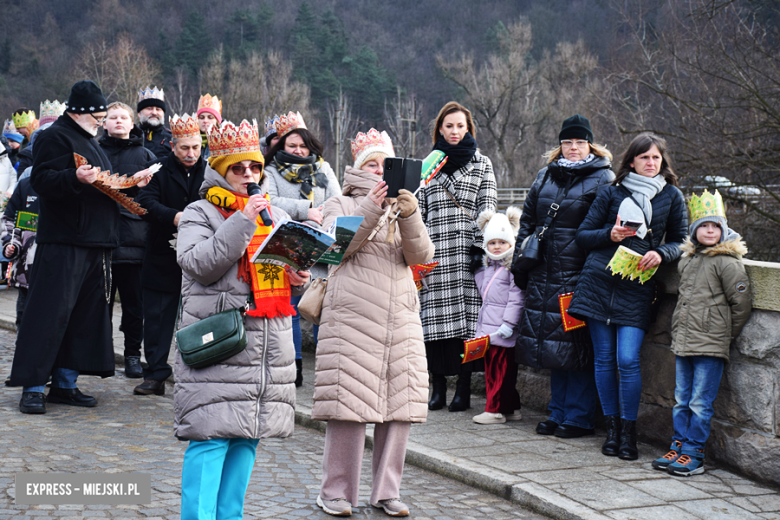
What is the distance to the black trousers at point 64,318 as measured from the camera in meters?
6.49

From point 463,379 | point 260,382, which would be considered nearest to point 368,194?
point 260,382

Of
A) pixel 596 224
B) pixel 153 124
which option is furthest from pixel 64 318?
pixel 596 224

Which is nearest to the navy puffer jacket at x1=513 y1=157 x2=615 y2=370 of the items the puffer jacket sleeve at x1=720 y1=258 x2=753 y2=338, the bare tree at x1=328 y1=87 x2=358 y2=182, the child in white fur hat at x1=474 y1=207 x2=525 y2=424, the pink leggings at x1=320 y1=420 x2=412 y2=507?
the child in white fur hat at x1=474 y1=207 x2=525 y2=424

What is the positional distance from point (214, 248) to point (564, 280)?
314cm

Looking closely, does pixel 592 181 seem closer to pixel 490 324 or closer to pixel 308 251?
pixel 490 324

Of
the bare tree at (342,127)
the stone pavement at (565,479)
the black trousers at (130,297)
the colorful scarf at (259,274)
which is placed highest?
the bare tree at (342,127)

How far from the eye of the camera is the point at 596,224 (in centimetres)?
584

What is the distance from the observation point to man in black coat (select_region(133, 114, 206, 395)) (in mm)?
7078

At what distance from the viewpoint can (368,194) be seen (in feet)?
14.5

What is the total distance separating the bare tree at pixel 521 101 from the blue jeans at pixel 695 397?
50.0 m

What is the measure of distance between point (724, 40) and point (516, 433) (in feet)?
30.1

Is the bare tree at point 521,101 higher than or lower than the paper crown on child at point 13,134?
higher

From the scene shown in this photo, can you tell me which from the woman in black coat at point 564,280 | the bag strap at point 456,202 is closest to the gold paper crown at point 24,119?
the bag strap at point 456,202

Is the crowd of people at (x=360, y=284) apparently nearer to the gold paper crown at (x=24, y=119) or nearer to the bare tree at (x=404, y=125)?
the gold paper crown at (x=24, y=119)
